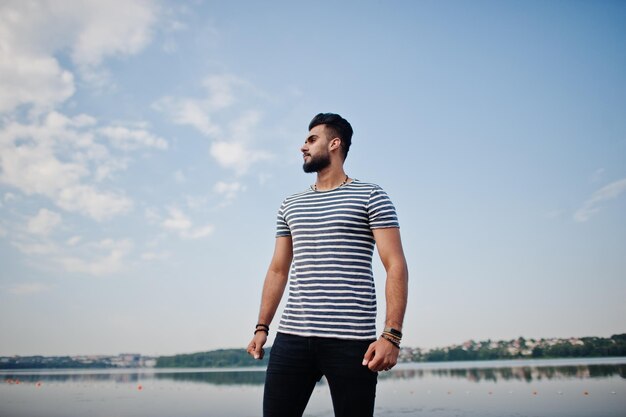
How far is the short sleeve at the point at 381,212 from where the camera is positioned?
2.65 meters

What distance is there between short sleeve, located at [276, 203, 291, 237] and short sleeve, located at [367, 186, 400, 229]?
689 mm

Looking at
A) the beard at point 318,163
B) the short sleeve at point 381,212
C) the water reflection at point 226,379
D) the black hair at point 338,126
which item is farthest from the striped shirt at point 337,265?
the water reflection at point 226,379

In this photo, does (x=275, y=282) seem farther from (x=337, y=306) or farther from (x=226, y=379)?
(x=226, y=379)

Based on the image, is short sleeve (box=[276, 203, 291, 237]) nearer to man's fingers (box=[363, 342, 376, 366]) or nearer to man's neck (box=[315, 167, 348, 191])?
man's neck (box=[315, 167, 348, 191])

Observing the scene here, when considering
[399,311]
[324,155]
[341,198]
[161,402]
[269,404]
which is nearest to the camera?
[399,311]

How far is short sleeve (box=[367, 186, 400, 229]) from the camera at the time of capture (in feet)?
8.69

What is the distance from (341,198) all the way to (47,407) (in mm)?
20275

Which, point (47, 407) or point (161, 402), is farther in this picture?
point (161, 402)

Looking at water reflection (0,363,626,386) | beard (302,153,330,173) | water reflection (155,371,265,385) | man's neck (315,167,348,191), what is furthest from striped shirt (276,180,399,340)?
water reflection (155,371,265,385)

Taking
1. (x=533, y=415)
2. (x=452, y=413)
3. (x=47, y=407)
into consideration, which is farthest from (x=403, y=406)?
(x=47, y=407)

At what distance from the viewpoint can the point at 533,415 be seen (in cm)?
1287

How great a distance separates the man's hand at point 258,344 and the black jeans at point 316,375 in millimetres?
169

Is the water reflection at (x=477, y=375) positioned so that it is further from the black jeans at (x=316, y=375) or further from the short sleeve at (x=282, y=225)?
the black jeans at (x=316, y=375)

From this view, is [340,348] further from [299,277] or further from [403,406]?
[403,406]
